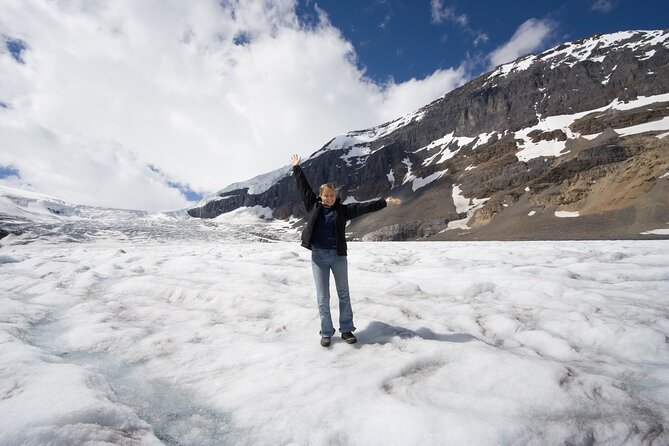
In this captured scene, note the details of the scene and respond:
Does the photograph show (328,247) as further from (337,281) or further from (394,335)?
(394,335)

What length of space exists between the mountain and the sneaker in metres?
43.5

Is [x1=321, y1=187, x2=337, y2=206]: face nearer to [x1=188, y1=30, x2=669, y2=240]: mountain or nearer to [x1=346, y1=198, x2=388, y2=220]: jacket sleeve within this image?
[x1=346, y1=198, x2=388, y2=220]: jacket sleeve

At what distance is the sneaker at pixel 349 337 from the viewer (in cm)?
438

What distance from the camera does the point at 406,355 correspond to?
3852 mm

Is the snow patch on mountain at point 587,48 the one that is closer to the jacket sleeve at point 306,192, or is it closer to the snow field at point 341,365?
the snow field at point 341,365

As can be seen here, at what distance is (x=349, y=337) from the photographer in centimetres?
443

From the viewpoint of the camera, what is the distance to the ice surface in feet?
8.41

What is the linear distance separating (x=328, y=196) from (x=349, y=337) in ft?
6.71

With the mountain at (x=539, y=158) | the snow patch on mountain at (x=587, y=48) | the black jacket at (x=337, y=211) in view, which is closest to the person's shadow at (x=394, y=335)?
the black jacket at (x=337, y=211)

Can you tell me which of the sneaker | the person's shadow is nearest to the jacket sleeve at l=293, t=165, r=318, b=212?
the sneaker

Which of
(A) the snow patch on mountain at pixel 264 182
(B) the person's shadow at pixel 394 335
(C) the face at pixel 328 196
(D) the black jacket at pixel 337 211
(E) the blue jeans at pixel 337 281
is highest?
(A) the snow patch on mountain at pixel 264 182

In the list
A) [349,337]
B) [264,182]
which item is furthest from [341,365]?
[264,182]

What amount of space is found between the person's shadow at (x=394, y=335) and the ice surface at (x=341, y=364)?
0.13ft

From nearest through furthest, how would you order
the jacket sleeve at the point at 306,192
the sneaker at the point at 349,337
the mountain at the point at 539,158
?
1. the sneaker at the point at 349,337
2. the jacket sleeve at the point at 306,192
3. the mountain at the point at 539,158
